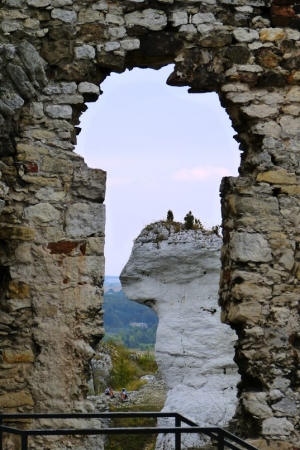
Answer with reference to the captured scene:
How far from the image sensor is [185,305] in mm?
11414

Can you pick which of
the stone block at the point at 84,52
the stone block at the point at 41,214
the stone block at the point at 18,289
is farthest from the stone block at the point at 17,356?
the stone block at the point at 84,52

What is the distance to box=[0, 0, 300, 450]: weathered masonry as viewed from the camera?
5539mm

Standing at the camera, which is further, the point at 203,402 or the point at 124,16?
the point at 203,402

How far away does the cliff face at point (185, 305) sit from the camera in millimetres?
11047

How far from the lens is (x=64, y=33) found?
5.89 m

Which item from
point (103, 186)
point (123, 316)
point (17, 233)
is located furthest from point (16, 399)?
point (123, 316)

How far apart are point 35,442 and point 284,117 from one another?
3.20 m

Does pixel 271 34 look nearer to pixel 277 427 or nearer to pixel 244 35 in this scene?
pixel 244 35

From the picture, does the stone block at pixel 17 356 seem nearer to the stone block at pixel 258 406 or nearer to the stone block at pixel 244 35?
the stone block at pixel 258 406

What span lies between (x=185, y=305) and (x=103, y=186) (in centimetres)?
589

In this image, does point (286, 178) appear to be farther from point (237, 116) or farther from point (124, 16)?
point (124, 16)

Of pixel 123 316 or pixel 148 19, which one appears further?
pixel 123 316

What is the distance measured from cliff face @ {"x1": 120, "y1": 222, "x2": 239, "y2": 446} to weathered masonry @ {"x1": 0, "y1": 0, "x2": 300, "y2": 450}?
17.3 ft

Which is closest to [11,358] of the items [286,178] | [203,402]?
[286,178]
